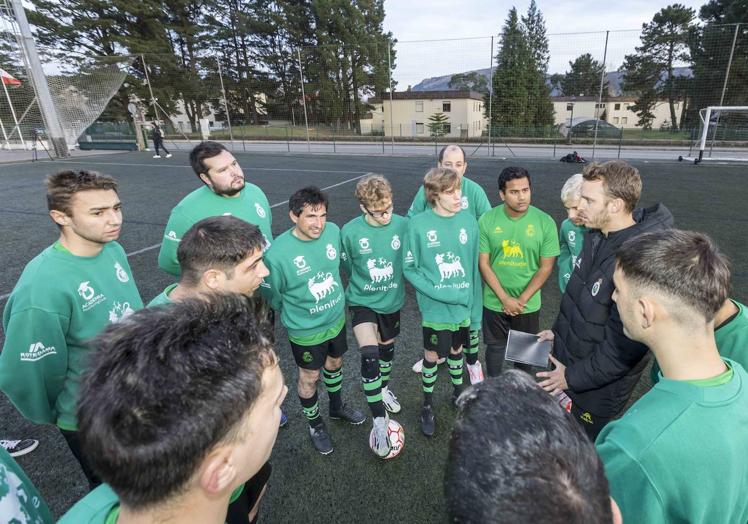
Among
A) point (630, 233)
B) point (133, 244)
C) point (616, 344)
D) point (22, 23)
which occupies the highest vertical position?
point (22, 23)

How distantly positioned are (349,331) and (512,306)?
1.91 meters

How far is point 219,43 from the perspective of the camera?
131 feet

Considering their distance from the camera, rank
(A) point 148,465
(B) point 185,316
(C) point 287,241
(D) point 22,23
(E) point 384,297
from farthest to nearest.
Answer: (D) point 22,23 → (E) point 384,297 → (C) point 287,241 → (B) point 185,316 → (A) point 148,465

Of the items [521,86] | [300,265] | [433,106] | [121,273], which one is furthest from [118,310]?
[433,106]

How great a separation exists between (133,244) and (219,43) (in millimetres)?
42132

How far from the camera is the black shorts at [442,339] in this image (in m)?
2.74

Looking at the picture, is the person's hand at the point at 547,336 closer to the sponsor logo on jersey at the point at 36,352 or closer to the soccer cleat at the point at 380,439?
the soccer cleat at the point at 380,439

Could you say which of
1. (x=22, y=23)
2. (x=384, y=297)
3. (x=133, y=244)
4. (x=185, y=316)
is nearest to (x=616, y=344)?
(x=384, y=297)

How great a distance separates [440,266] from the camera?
2.70m

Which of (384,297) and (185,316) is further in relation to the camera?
(384,297)

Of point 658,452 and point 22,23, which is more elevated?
point 22,23


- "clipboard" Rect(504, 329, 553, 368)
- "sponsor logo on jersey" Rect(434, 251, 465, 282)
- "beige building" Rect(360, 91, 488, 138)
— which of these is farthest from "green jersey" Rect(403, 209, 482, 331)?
"beige building" Rect(360, 91, 488, 138)

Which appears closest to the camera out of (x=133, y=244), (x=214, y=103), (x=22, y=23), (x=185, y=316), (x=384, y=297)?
(x=185, y=316)

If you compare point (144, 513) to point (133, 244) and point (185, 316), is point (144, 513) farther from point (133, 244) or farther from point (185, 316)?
point (133, 244)
